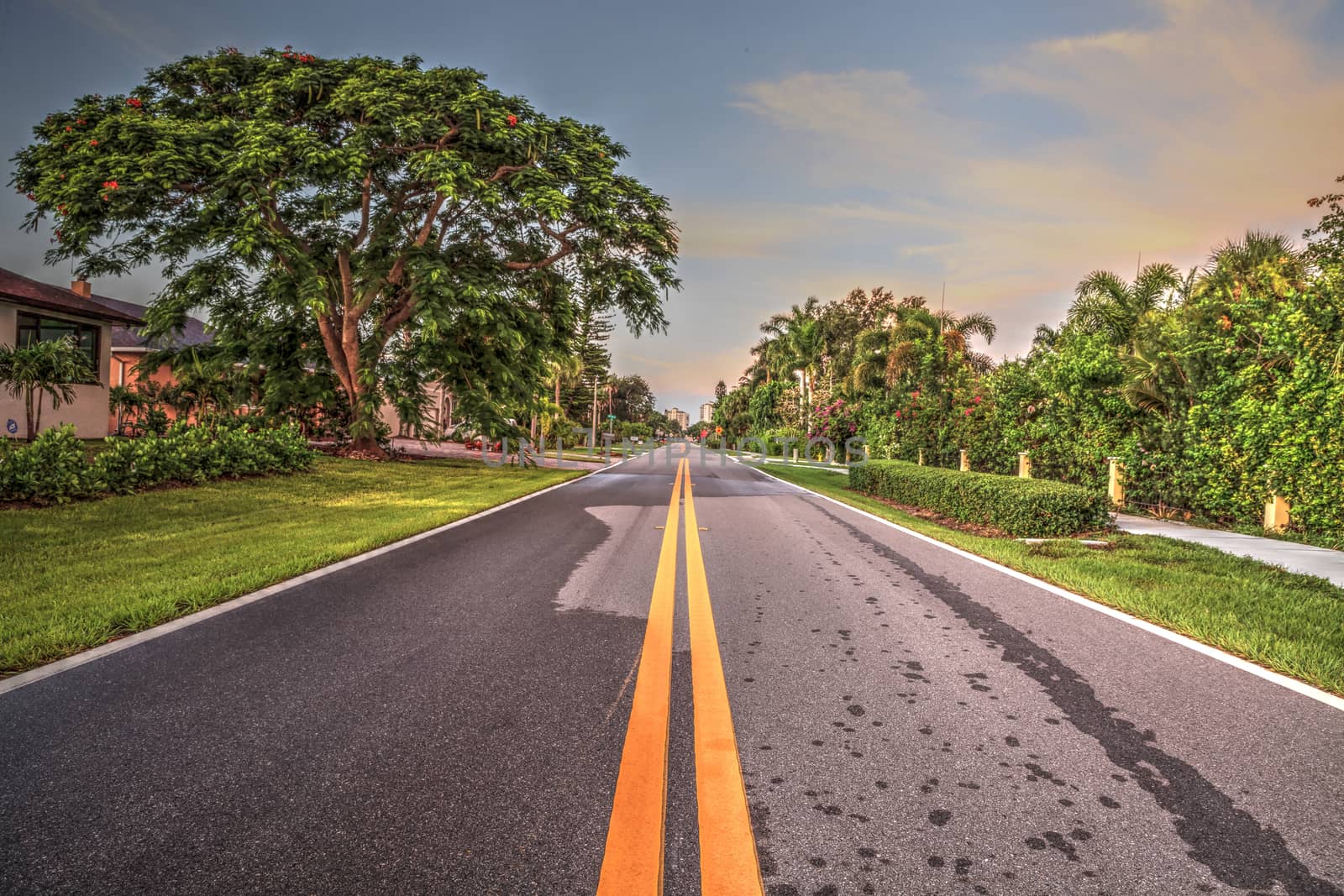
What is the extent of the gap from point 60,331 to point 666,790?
2703 cm

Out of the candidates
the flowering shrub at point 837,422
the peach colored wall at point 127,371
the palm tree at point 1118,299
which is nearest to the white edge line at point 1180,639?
the palm tree at point 1118,299

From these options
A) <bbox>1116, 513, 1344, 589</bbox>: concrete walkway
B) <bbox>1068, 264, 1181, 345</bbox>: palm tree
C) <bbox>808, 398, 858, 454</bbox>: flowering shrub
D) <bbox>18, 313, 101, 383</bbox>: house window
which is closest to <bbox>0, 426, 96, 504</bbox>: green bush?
<bbox>18, 313, 101, 383</bbox>: house window

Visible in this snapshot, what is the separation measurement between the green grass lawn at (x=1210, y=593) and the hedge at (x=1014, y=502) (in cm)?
54

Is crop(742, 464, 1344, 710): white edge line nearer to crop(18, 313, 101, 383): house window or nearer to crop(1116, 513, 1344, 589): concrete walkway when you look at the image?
crop(1116, 513, 1344, 589): concrete walkway

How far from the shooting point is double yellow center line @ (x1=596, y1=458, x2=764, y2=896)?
191 cm

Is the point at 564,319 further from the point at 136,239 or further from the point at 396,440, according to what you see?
the point at 396,440

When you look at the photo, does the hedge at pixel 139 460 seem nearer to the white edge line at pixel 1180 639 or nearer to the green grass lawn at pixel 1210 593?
the white edge line at pixel 1180 639

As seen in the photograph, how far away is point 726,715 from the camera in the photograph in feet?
10.1

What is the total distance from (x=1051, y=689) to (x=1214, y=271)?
21.6m

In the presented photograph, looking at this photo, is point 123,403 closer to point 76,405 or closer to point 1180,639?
point 76,405

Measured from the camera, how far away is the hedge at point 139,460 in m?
9.38

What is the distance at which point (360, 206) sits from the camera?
20562 mm

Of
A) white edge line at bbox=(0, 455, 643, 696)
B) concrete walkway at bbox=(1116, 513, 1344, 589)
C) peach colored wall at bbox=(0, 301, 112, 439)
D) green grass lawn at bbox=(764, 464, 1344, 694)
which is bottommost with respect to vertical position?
white edge line at bbox=(0, 455, 643, 696)

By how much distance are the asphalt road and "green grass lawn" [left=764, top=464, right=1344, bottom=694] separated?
563mm
